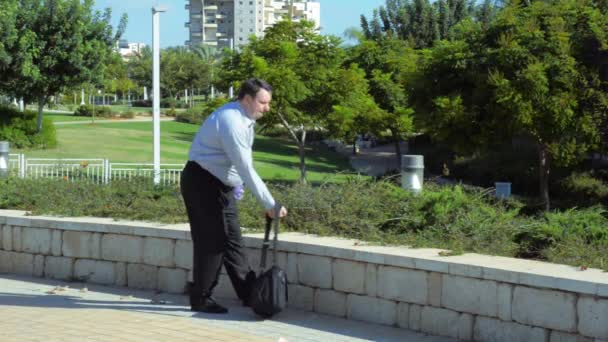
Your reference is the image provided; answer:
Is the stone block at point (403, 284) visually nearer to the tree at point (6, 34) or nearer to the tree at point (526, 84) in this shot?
the tree at point (526, 84)

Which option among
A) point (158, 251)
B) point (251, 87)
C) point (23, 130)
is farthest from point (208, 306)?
point (23, 130)

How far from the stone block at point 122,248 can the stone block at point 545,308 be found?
3.42m

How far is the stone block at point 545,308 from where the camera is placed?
5.24 m

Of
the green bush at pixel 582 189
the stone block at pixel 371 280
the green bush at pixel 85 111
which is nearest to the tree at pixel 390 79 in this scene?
the green bush at pixel 582 189

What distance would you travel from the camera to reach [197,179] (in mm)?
6383

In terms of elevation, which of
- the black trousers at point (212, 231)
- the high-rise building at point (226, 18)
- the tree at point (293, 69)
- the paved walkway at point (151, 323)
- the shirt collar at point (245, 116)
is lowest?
the paved walkway at point (151, 323)

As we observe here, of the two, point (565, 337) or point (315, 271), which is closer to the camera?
point (565, 337)

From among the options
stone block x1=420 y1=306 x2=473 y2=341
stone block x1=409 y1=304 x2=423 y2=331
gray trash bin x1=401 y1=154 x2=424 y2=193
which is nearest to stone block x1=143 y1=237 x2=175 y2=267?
stone block x1=409 y1=304 x2=423 y2=331

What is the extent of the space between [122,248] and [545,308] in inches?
151

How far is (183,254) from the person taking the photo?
7.35m

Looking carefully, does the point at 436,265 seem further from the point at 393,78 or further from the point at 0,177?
the point at 393,78


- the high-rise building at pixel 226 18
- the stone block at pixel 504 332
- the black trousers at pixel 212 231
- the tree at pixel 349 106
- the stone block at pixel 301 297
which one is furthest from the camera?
the high-rise building at pixel 226 18

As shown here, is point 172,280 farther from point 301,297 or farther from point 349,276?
point 349,276

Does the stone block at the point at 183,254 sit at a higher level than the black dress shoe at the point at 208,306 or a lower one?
higher
